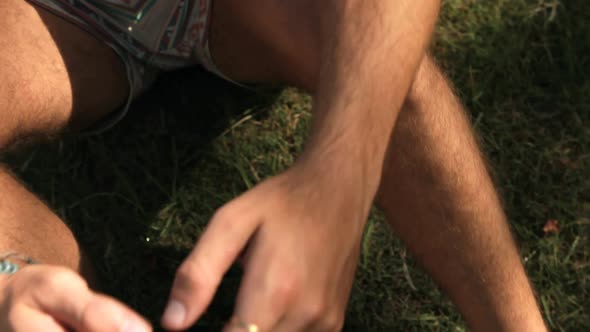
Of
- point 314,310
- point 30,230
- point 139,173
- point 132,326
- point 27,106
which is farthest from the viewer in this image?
point 139,173

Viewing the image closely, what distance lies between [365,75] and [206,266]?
439 millimetres

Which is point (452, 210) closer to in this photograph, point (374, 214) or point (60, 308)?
point (374, 214)

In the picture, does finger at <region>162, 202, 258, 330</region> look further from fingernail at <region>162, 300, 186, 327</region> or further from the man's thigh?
the man's thigh

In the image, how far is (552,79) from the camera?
2.12 m

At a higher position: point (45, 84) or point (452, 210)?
point (45, 84)

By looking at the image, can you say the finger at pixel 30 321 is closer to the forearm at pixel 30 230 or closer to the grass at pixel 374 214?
the forearm at pixel 30 230

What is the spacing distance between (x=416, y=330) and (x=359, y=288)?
0.17 metres

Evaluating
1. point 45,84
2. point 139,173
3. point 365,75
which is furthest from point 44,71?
point 365,75

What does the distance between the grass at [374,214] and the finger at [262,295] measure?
34.4 inches

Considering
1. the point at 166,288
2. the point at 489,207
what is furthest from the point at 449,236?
the point at 166,288

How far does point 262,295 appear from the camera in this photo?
1040 millimetres

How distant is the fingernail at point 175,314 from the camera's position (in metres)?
1.02

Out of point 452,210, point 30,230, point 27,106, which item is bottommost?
point 452,210

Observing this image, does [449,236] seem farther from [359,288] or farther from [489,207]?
[359,288]
